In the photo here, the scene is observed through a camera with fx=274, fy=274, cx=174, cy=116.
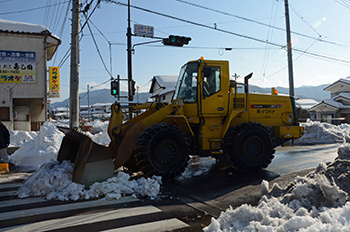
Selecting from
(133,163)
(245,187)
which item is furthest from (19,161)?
(245,187)

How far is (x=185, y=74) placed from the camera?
25.7 feet

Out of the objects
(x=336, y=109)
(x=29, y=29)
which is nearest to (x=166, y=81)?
(x=336, y=109)

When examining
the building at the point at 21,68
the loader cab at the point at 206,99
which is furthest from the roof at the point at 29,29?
the loader cab at the point at 206,99

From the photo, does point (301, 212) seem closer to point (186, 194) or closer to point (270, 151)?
point (186, 194)

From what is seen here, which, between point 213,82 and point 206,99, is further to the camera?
point 213,82

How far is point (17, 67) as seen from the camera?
1888 cm

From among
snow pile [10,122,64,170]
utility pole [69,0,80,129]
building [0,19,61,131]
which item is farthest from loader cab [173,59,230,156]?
building [0,19,61,131]

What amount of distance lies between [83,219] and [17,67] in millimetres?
17946

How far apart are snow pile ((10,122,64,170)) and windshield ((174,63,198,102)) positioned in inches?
210

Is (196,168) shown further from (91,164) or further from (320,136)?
(320,136)

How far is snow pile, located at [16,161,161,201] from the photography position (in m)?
5.52

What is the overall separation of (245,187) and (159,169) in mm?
2026

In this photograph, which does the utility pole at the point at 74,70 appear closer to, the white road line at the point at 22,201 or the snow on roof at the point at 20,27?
the white road line at the point at 22,201

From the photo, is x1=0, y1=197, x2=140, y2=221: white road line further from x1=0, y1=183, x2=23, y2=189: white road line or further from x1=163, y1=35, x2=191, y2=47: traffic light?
x1=163, y1=35, x2=191, y2=47: traffic light
